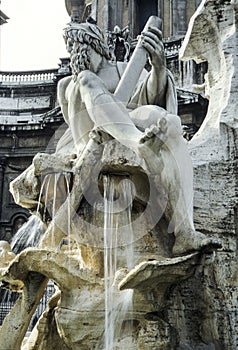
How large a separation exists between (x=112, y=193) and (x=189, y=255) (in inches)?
29.4

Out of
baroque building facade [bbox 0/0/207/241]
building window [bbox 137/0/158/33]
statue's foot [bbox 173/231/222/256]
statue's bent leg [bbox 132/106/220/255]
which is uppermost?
building window [bbox 137/0/158/33]

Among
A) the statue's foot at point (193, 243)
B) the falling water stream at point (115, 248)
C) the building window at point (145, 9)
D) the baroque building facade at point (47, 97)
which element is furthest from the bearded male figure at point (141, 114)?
the building window at point (145, 9)

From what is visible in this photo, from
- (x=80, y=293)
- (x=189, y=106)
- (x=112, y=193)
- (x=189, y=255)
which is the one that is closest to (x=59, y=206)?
(x=112, y=193)

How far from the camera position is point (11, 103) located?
24.8 m

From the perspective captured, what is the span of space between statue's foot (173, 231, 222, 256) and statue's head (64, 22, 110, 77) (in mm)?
1522

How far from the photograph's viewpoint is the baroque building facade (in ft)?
65.8

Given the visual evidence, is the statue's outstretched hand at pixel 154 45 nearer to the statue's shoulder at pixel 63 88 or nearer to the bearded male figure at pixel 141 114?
the bearded male figure at pixel 141 114

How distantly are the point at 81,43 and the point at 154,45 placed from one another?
0.60m

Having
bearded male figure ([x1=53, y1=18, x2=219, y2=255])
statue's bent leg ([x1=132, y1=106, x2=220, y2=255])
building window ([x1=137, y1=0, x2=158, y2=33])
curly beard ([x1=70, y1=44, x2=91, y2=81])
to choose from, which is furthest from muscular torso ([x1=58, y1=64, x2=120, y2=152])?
Answer: building window ([x1=137, y1=0, x2=158, y2=33])

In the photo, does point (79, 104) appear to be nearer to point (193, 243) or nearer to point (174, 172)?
point (174, 172)

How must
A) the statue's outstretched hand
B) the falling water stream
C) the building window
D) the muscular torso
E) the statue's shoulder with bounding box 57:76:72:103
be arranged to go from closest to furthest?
the falling water stream, the statue's outstretched hand, the muscular torso, the statue's shoulder with bounding box 57:76:72:103, the building window

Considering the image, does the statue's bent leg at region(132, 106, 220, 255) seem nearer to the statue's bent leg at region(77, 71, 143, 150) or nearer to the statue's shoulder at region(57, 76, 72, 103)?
the statue's bent leg at region(77, 71, 143, 150)

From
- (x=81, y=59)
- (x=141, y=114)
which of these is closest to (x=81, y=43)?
(x=81, y=59)

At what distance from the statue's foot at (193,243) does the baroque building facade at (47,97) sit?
597 inches
